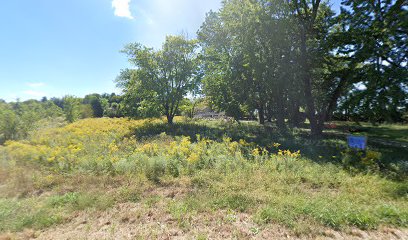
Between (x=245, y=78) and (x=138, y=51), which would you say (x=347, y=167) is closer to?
(x=245, y=78)

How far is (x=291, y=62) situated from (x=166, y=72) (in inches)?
422

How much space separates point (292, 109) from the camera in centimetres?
2208

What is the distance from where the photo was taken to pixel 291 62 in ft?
43.1

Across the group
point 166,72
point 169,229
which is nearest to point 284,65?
point 166,72

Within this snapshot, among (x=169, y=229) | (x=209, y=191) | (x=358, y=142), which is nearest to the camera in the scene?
(x=169, y=229)

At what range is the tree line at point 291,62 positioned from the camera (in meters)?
10.4

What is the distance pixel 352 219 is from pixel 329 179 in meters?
2.17

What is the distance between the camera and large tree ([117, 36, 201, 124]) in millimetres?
16906

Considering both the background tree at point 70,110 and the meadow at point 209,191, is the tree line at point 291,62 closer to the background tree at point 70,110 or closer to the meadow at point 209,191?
the meadow at point 209,191

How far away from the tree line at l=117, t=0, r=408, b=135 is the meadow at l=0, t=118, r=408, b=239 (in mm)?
4846

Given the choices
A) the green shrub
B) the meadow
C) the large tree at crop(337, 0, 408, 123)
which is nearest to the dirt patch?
the meadow

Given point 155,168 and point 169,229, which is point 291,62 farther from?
point 169,229

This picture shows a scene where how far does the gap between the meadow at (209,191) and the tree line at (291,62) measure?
15.9 ft

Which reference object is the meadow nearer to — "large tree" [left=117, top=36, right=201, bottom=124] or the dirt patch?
the dirt patch
